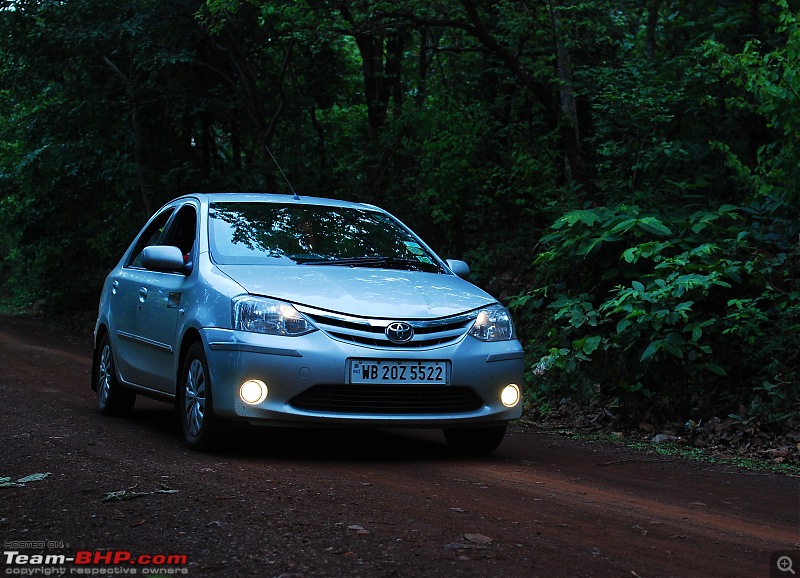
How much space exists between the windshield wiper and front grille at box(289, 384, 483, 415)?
1.19m

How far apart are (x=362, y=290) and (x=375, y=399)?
0.71 metres

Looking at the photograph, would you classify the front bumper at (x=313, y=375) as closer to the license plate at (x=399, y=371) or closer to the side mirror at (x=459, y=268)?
the license plate at (x=399, y=371)

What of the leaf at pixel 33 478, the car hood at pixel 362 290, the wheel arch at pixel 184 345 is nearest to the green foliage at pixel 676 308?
the car hood at pixel 362 290

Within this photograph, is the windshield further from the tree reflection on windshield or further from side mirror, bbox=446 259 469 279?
side mirror, bbox=446 259 469 279

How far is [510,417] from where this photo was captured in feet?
23.0

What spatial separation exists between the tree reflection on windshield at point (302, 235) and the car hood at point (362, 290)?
11.4 inches

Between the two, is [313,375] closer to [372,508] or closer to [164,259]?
[372,508]

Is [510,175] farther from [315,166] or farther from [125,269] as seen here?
[125,269]

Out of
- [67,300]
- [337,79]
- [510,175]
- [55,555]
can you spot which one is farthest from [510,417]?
[67,300]

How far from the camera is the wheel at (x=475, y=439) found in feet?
23.7

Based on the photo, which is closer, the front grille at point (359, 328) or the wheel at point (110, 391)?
the front grille at point (359, 328)

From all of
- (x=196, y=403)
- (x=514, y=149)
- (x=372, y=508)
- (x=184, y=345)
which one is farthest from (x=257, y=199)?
(x=514, y=149)

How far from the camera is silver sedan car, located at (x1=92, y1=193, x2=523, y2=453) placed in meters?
6.46

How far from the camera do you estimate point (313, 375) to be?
6.39m
